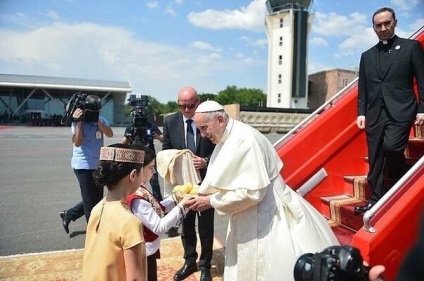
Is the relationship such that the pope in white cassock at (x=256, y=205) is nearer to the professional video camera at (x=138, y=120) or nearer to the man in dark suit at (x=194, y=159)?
the man in dark suit at (x=194, y=159)

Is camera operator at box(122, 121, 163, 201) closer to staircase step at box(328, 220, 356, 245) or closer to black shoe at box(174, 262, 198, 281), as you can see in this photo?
black shoe at box(174, 262, 198, 281)

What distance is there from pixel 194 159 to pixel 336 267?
2318 mm

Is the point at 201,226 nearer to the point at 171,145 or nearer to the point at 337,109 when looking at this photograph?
the point at 171,145

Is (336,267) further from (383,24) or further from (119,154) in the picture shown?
(383,24)

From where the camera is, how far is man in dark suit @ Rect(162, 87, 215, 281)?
11.4 feet

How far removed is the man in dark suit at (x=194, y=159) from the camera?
3473 mm

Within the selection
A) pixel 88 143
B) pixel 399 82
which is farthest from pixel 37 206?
pixel 399 82

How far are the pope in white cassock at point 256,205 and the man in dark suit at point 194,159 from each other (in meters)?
1.03

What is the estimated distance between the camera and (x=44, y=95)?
136 feet

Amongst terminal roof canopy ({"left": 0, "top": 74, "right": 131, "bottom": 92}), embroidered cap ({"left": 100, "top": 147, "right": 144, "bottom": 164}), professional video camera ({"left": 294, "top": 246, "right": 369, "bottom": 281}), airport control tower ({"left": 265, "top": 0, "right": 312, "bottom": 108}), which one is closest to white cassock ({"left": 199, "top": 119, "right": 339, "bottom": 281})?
embroidered cap ({"left": 100, "top": 147, "right": 144, "bottom": 164})

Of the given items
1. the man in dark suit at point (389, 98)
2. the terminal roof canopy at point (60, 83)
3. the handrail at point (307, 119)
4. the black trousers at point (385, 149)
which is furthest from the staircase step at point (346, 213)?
the terminal roof canopy at point (60, 83)

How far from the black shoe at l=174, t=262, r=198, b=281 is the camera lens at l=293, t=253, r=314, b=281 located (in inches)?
97.2

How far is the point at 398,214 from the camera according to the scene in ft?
8.04

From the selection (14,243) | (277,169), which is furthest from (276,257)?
(14,243)
